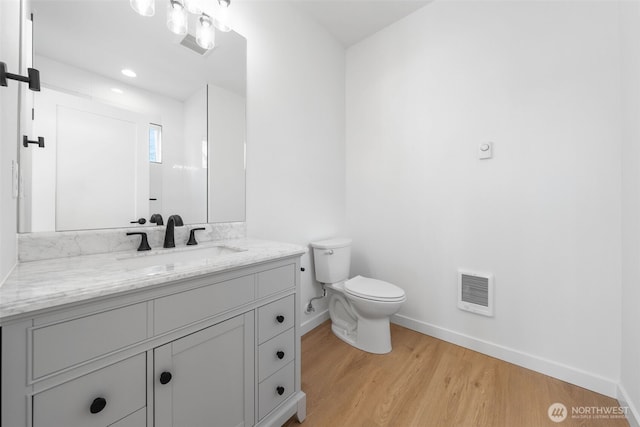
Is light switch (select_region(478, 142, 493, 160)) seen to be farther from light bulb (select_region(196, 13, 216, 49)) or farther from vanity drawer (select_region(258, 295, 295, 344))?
light bulb (select_region(196, 13, 216, 49))

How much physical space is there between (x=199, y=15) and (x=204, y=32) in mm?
122

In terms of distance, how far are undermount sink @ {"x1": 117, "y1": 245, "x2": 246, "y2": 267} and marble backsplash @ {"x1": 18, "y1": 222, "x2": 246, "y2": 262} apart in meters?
0.10

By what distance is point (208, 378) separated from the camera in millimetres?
898

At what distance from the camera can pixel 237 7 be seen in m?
1.59

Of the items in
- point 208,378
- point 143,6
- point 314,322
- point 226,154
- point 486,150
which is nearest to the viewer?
point 208,378

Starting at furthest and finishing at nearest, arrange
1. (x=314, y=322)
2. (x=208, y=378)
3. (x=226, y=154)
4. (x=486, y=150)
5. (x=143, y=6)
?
(x=314, y=322)
(x=486, y=150)
(x=226, y=154)
(x=143, y=6)
(x=208, y=378)

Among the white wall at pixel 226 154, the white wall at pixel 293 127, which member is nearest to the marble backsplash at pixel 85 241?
the white wall at pixel 226 154

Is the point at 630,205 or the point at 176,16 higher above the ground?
the point at 176,16

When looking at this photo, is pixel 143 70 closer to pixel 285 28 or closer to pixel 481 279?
pixel 285 28

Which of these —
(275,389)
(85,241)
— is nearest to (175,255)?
(85,241)

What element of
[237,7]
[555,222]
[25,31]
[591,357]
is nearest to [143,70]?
[25,31]

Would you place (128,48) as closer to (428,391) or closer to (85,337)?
(85,337)

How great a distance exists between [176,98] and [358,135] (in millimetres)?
1584

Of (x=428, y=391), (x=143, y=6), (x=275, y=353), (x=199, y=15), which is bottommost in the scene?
(x=428, y=391)
